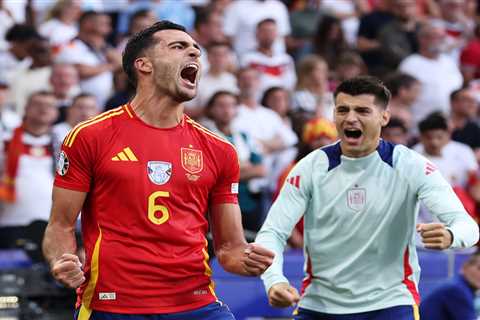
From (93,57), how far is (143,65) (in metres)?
7.24

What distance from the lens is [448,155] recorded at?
12180 mm

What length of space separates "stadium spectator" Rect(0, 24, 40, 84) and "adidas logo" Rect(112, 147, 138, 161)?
707cm

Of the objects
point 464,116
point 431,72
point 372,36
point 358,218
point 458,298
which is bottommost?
point 458,298

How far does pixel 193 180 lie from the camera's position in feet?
19.0

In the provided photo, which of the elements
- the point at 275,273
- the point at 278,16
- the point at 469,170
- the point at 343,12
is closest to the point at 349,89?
the point at 275,273

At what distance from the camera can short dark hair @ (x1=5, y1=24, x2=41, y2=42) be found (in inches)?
499

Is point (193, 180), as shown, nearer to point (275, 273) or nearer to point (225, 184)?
point (225, 184)

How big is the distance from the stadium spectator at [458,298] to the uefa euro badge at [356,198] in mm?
2480

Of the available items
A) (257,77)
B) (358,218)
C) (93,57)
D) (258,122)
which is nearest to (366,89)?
(358,218)

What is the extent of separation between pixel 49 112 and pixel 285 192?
170 inches

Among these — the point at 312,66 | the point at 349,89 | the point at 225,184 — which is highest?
the point at 312,66

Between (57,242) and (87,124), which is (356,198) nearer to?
(87,124)

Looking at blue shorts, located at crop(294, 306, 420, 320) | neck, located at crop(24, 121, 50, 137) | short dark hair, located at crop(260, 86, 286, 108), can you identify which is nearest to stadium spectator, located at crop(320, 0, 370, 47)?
short dark hair, located at crop(260, 86, 286, 108)

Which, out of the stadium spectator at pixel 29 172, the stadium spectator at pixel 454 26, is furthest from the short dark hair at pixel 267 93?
the stadium spectator at pixel 454 26
